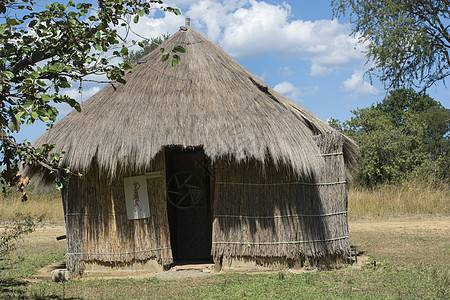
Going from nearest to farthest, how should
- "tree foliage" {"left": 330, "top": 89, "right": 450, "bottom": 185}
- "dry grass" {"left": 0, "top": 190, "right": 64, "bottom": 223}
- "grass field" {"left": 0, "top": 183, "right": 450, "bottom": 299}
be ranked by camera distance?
"grass field" {"left": 0, "top": 183, "right": 450, "bottom": 299}
"dry grass" {"left": 0, "top": 190, "right": 64, "bottom": 223}
"tree foliage" {"left": 330, "top": 89, "right": 450, "bottom": 185}

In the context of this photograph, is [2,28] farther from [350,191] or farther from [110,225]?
[350,191]

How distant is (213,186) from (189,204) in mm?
1494

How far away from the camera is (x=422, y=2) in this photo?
1628 centimetres

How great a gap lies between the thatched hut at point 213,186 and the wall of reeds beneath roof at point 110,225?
1 cm

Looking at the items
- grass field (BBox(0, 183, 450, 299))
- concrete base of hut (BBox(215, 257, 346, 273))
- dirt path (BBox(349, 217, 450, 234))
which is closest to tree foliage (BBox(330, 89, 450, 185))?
dirt path (BBox(349, 217, 450, 234))

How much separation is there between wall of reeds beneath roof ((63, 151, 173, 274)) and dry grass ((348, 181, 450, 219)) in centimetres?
879

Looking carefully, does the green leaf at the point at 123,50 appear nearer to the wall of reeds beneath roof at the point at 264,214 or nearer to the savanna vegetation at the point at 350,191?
the savanna vegetation at the point at 350,191

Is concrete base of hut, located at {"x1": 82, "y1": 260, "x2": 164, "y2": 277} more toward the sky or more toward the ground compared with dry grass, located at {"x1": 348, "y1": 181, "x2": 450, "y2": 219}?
more toward the ground

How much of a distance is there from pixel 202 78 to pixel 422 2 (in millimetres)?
10729

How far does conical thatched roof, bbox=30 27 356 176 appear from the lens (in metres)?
7.36

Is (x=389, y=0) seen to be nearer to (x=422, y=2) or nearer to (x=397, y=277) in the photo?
(x=422, y=2)

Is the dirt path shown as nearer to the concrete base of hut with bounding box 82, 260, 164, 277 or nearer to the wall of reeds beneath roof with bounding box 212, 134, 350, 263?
the wall of reeds beneath roof with bounding box 212, 134, 350, 263

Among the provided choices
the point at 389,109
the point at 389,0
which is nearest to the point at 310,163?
the point at 389,0

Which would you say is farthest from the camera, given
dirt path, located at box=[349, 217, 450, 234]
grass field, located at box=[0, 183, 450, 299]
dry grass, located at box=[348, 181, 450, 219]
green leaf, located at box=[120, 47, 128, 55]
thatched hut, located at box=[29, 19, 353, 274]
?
dry grass, located at box=[348, 181, 450, 219]
